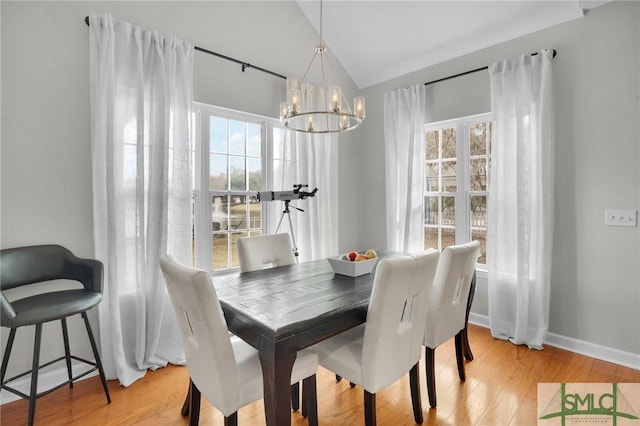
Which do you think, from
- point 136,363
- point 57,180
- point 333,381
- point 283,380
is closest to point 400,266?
point 283,380

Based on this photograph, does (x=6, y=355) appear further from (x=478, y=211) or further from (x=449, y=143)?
(x=449, y=143)

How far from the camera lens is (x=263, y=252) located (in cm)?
248

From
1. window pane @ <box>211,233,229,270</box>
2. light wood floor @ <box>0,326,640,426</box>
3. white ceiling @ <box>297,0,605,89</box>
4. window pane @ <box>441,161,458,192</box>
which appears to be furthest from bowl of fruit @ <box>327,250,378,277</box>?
white ceiling @ <box>297,0,605,89</box>

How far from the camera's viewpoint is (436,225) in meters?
3.56

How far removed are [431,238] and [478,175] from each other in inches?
32.2

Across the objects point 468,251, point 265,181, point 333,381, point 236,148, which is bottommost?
point 333,381

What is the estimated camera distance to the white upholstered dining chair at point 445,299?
1933 mm

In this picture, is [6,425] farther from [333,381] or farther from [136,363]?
[333,381]

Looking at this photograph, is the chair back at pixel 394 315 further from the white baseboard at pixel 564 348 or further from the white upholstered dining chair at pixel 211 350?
the white baseboard at pixel 564 348

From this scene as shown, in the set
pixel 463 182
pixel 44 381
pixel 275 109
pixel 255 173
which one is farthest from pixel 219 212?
pixel 463 182

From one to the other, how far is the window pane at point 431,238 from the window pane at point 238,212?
77.0 inches

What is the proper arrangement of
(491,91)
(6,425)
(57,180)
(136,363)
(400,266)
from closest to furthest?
(400,266), (6,425), (57,180), (136,363), (491,91)

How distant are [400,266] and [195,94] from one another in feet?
7.54

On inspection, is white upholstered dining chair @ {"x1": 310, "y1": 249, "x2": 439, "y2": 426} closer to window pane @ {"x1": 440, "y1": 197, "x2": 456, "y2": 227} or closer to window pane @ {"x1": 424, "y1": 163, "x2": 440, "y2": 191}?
window pane @ {"x1": 440, "y1": 197, "x2": 456, "y2": 227}
